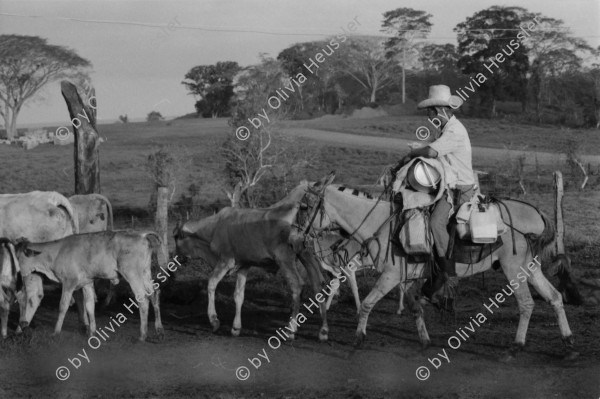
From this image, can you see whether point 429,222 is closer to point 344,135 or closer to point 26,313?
point 26,313

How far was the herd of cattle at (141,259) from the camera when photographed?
11453mm

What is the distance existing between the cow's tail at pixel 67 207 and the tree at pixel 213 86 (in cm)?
4534

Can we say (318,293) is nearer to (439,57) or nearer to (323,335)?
(323,335)

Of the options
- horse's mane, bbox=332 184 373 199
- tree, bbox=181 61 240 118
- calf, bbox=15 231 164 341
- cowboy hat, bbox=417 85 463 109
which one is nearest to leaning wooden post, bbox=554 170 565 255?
horse's mane, bbox=332 184 373 199

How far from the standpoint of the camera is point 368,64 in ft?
212

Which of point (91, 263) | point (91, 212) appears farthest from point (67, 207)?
point (91, 263)

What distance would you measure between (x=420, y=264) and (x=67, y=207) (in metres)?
6.15

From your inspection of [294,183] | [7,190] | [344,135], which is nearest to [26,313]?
[294,183]

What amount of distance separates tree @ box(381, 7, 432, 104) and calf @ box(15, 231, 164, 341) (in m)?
43.4

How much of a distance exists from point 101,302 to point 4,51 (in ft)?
126

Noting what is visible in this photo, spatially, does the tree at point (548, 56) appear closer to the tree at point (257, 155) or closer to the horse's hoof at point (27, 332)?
the tree at point (257, 155)

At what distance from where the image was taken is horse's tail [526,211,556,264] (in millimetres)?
10148

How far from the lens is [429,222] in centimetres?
1003

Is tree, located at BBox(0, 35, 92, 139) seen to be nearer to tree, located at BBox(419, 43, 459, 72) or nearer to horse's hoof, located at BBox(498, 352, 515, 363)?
tree, located at BBox(419, 43, 459, 72)
